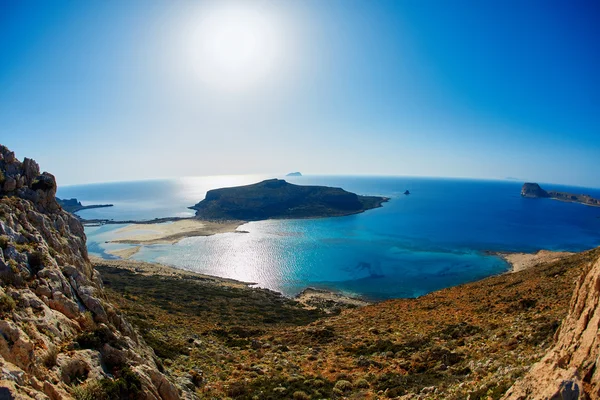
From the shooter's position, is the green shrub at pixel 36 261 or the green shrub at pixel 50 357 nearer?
the green shrub at pixel 50 357

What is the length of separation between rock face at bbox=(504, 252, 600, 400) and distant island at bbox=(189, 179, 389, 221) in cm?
15643

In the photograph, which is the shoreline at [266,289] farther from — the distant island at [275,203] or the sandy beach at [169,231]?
the distant island at [275,203]

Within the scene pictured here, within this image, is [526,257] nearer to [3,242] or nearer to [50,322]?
[50,322]

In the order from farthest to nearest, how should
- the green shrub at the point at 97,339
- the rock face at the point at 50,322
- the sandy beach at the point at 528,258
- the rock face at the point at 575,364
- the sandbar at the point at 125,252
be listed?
the sandbar at the point at 125,252, the sandy beach at the point at 528,258, the green shrub at the point at 97,339, the rock face at the point at 50,322, the rock face at the point at 575,364

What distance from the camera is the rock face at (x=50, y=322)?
8445 millimetres

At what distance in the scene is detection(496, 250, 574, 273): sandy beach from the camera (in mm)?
78562

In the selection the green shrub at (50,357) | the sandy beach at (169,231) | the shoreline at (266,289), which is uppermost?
the green shrub at (50,357)

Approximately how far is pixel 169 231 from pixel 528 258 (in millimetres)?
128242

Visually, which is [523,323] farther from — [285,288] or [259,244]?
[259,244]

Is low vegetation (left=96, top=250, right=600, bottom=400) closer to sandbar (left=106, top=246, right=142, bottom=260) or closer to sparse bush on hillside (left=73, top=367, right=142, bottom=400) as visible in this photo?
sparse bush on hillside (left=73, top=367, right=142, bottom=400)

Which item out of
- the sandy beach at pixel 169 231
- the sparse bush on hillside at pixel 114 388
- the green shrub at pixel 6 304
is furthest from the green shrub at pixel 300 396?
the sandy beach at pixel 169 231

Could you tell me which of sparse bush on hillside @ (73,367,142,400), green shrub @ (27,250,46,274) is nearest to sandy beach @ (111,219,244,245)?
green shrub @ (27,250,46,274)

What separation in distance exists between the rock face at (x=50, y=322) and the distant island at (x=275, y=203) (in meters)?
149

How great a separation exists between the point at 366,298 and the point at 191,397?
172 feet
